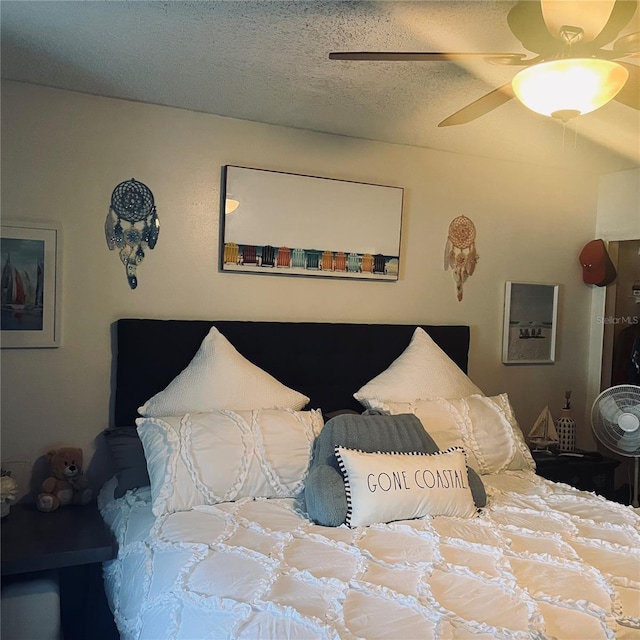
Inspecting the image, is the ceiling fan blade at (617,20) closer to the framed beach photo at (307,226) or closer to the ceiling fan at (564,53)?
the ceiling fan at (564,53)

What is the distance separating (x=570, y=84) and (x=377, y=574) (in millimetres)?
1447

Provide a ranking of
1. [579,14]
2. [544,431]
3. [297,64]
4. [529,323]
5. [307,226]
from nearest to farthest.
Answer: [579,14] < [297,64] < [307,226] < [544,431] < [529,323]

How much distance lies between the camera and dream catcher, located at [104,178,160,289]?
2771 mm

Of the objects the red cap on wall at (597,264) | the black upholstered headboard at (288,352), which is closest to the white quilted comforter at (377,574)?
the black upholstered headboard at (288,352)

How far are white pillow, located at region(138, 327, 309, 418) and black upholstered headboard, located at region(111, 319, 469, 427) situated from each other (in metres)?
0.10

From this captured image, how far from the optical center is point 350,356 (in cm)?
318

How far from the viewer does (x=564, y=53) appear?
1.75 m

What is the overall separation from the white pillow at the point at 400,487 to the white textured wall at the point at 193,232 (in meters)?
1.15

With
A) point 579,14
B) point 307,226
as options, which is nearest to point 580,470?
point 307,226

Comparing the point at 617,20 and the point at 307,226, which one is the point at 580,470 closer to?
the point at 307,226

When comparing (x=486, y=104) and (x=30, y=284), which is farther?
(x=30, y=284)

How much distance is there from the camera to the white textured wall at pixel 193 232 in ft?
8.66

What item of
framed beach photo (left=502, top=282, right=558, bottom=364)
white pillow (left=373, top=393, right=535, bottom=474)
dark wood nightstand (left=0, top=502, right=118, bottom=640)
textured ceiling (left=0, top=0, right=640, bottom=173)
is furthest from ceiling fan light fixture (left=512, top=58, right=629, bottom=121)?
framed beach photo (left=502, top=282, right=558, bottom=364)

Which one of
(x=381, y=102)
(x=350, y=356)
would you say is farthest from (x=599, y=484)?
(x=381, y=102)
